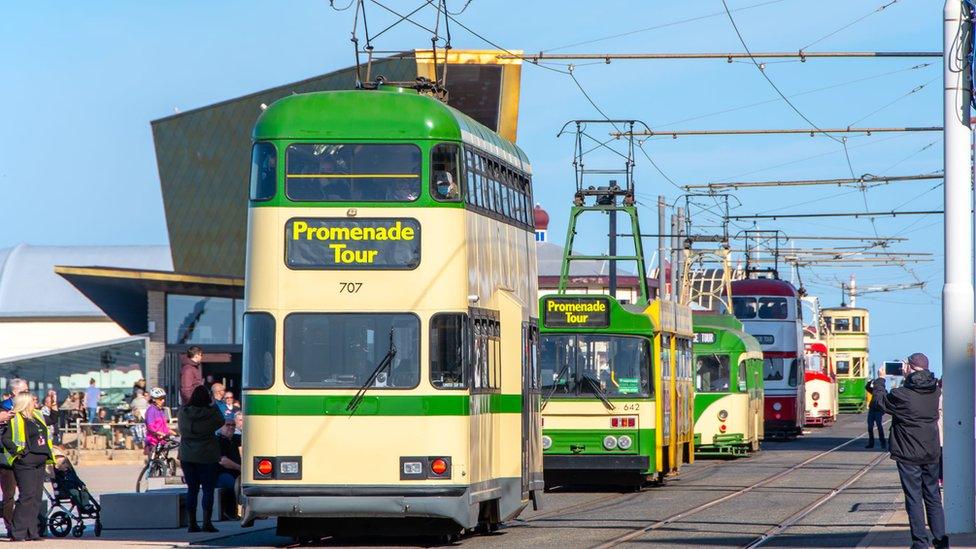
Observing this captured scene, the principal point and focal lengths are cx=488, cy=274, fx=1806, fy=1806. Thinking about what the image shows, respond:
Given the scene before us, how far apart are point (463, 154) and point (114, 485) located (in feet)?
48.0

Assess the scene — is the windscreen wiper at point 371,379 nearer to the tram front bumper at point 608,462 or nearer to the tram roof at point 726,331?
the tram front bumper at point 608,462

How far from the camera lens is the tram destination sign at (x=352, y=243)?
17.0m

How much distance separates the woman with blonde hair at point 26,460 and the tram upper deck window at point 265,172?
3622mm

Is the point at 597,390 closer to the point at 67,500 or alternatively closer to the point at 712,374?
the point at 67,500

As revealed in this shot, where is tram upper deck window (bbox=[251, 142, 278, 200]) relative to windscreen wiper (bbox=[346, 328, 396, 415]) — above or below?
above

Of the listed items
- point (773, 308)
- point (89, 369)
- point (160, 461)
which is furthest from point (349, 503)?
point (89, 369)

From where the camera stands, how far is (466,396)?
17031mm

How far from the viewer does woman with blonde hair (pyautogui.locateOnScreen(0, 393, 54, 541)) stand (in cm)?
1828

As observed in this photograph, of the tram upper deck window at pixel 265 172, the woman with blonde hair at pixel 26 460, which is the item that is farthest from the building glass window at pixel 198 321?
the tram upper deck window at pixel 265 172

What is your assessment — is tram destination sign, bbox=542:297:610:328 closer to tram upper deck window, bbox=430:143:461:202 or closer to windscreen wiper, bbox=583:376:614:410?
windscreen wiper, bbox=583:376:614:410

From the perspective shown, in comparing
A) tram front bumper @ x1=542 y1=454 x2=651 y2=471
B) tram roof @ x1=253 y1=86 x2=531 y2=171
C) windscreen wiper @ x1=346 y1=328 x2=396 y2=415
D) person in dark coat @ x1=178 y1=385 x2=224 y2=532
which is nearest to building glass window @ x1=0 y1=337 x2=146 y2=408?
tram front bumper @ x1=542 y1=454 x2=651 y2=471

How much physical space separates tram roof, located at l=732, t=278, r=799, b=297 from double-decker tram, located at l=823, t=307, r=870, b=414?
27739 mm

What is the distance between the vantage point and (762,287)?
51500mm

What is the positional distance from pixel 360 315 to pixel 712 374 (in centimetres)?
2237
